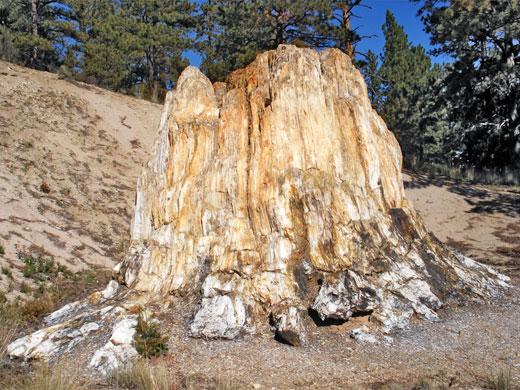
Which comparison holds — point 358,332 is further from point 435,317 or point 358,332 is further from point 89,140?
point 89,140

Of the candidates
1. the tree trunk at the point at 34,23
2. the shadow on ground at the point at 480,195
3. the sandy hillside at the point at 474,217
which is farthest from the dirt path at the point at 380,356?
the tree trunk at the point at 34,23

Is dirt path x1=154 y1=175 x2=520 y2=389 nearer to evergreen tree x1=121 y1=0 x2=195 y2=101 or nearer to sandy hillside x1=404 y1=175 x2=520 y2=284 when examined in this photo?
sandy hillside x1=404 y1=175 x2=520 y2=284

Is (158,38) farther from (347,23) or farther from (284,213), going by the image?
(284,213)

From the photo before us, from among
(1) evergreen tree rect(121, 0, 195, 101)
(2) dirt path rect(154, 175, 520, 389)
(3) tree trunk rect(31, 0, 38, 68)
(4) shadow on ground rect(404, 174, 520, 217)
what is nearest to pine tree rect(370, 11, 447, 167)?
(4) shadow on ground rect(404, 174, 520, 217)

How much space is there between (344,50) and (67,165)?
42.7 feet

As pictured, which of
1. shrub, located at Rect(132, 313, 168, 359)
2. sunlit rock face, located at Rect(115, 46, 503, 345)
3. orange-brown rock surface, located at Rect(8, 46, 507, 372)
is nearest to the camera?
shrub, located at Rect(132, 313, 168, 359)

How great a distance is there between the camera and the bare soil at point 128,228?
5070mm

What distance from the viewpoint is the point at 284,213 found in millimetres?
7246

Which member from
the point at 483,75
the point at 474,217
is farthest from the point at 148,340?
the point at 483,75

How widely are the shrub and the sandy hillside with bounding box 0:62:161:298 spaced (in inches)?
169

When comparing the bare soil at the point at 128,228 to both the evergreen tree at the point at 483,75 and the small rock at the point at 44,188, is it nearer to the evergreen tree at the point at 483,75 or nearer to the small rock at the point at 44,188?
the small rock at the point at 44,188

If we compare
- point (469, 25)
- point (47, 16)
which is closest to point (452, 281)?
point (469, 25)

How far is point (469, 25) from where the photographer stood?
15.5 m

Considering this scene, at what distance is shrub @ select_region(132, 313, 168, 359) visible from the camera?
551 centimetres
